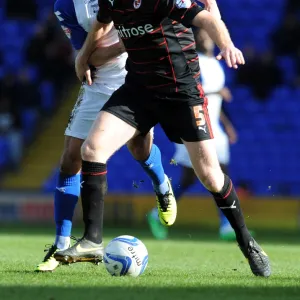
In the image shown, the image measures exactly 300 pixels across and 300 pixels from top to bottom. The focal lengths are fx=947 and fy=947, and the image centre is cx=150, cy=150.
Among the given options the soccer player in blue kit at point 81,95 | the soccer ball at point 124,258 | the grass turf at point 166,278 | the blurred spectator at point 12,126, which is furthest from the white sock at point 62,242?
the blurred spectator at point 12,126

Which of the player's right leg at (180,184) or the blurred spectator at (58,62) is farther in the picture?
the blurred spectator at (58,62)

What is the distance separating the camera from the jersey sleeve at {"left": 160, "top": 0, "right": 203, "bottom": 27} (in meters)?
5.96

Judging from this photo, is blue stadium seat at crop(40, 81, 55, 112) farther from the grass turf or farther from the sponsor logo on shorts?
the sponsor logo on shorts

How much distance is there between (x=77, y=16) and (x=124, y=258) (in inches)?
75.4

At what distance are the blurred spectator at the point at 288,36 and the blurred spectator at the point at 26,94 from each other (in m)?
4.67

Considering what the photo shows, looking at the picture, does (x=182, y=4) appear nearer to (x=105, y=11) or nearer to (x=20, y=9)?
(x=105, y=11)

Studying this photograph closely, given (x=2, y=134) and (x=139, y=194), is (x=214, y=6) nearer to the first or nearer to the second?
(x=139, y=194)

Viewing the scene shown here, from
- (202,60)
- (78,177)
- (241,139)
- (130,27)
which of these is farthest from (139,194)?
(130,27)

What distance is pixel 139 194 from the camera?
51.3ft

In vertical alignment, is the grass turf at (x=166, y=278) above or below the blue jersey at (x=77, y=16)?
Result: below

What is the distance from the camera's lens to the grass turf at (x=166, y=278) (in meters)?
5.34

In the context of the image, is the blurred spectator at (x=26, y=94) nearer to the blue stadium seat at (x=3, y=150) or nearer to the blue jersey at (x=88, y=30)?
the blue stadium seat at (x=3, y=150)

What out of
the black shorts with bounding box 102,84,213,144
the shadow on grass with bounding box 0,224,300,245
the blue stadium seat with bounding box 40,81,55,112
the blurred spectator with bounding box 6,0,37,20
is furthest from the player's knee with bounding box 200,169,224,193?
the blurred spectator with bounding box 6,0,37,20
